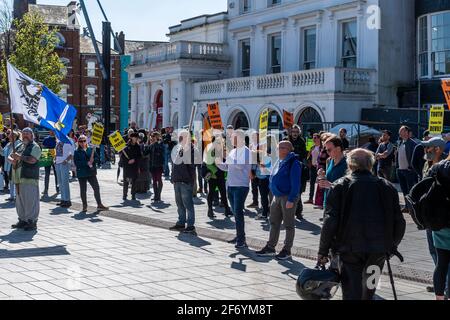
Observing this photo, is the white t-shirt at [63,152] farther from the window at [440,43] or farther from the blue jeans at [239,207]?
the window at [440,43]

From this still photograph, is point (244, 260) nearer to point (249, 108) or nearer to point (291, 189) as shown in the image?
point (291, 189)

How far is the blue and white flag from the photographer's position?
12.8 m

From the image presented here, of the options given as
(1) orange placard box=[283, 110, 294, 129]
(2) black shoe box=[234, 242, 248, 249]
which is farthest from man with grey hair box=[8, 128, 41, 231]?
(1) orange placard box=[283, 110, 294, 129]

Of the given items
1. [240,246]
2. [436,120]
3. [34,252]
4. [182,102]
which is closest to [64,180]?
[34,252]

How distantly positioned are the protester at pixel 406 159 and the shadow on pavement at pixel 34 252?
8.06m

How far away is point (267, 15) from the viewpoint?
3484 cm

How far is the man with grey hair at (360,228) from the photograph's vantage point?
20.3ft

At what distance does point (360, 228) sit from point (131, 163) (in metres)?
13.4

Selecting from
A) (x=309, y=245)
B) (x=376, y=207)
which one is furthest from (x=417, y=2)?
(x=376, y=207)

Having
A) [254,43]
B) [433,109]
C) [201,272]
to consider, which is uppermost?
[254,43]

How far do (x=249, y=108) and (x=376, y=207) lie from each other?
27.3 metres

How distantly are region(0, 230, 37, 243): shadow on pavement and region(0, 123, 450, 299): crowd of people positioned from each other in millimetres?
306
